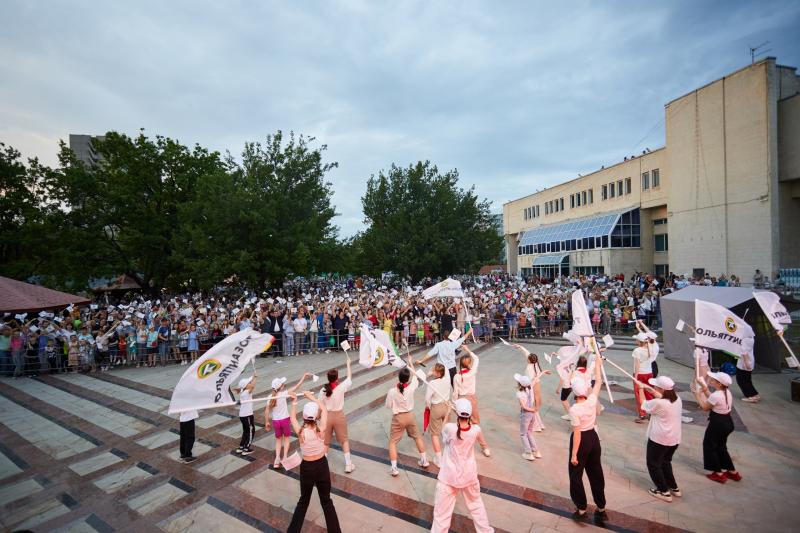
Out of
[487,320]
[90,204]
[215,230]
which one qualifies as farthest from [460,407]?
[90,204]

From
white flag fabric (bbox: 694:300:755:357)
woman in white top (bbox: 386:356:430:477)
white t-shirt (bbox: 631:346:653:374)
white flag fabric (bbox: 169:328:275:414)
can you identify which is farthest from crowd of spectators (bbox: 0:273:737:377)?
white flag fabric (bbox: 169:328:275:414)

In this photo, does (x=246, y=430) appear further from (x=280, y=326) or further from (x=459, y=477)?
(x=280, y=326)

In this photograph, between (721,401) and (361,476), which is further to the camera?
(361,476)

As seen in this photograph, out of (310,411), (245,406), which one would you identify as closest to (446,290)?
(245,406)

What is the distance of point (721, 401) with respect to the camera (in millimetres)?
5992

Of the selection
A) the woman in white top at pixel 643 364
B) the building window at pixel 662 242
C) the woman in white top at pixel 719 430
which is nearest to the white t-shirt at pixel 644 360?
the woman in white top at pixel 643 364

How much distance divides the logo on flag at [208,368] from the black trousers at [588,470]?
5266 millimetres

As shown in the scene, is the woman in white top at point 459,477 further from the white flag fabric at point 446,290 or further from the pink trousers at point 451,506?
the white flag fabric at point 446,290

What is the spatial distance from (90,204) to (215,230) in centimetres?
1041

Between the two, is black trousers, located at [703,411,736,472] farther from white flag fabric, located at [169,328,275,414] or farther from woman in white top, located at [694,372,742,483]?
white flag fabric, located at [169,328,275,414]

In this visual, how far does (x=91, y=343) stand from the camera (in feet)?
48.4

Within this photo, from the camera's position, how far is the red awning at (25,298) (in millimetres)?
11023

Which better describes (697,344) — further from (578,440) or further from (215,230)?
(215,230)

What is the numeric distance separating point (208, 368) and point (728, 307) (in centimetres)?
1317
